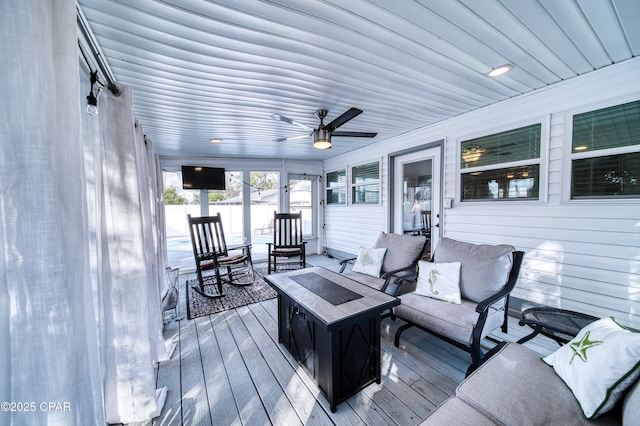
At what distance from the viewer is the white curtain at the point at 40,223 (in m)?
0.66

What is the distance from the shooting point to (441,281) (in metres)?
2.21

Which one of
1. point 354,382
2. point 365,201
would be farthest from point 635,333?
point 365,201

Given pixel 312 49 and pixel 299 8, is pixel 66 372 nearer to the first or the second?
pixel 299 8

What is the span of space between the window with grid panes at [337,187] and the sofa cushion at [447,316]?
3.50 metres

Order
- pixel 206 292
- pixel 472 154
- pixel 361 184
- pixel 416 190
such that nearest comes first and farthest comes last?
pixel 472 154 < pixel 206 292 < pixel 416 190 < pixel 361 184

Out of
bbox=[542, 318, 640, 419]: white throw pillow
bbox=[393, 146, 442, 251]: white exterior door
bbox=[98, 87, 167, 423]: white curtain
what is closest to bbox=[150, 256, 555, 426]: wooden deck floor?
bbox=[98, 87, 167, 423]: white curtain

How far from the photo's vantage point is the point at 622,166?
6.91 feet

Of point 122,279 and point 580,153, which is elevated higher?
point 580,153

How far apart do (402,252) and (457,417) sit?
191cm

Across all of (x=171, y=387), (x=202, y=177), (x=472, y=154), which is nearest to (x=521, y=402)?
(x=171, y=387)

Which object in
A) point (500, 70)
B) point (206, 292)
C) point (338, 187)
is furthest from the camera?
point (338, 187)

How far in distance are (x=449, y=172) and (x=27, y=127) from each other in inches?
150

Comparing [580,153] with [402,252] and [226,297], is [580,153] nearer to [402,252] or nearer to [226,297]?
[402,252]

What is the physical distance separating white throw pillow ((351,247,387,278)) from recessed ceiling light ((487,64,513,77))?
2.01m
